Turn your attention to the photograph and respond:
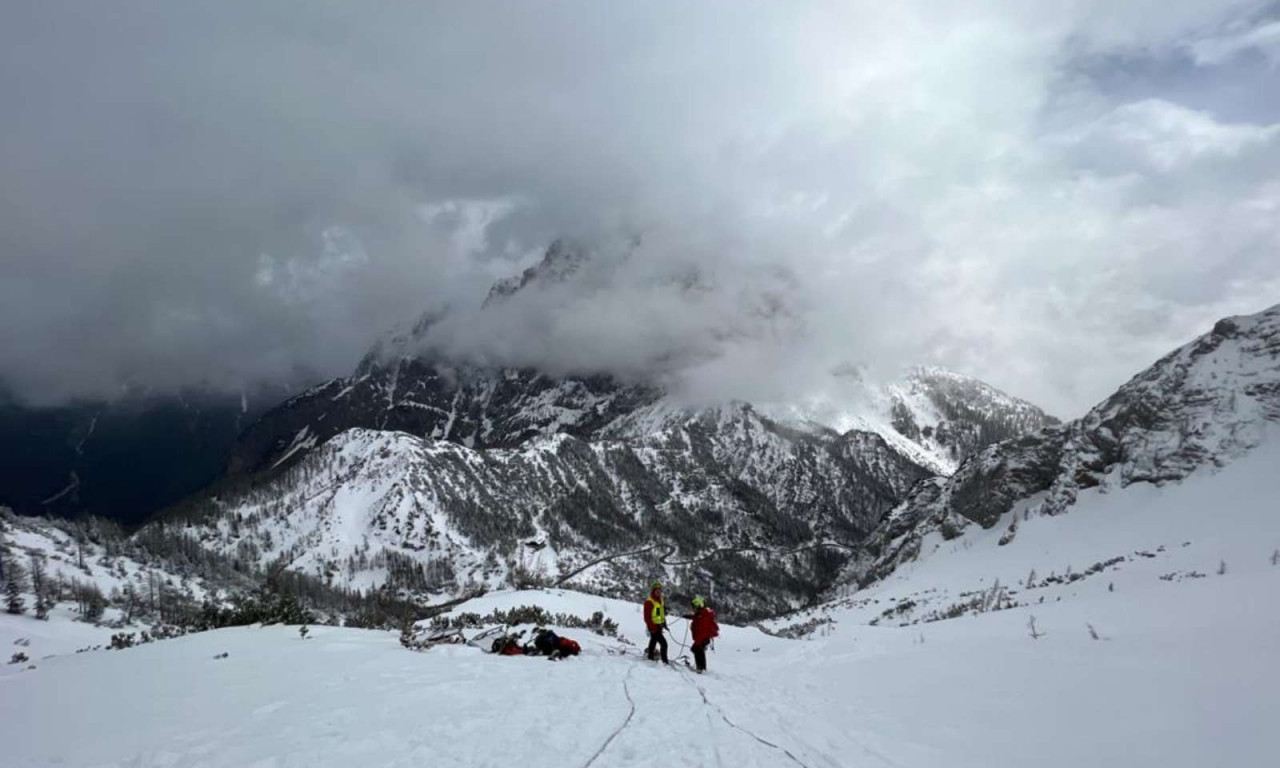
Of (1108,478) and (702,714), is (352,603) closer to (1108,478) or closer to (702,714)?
(1108,478)

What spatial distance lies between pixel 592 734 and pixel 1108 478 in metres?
73.6

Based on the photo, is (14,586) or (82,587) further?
(82,587)

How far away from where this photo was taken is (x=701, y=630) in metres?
19.9

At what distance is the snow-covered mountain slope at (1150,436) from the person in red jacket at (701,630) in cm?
5485

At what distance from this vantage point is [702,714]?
11.9 metres

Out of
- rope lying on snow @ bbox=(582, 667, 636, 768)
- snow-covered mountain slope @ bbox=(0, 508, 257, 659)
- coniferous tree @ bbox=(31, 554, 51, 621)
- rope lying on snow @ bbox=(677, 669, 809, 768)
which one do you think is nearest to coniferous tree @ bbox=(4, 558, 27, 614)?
snow-covered mountain slope @ bbox=(0, 508, 257, 659)

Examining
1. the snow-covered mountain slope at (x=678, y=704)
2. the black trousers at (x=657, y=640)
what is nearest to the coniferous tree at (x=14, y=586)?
the snow-covered mountain slope at (x=678, y=704)

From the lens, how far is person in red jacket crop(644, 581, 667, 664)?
66.2ft

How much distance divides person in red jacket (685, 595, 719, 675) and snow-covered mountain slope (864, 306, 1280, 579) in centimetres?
5485

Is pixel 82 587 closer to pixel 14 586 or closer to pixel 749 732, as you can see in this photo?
pixel 14 586

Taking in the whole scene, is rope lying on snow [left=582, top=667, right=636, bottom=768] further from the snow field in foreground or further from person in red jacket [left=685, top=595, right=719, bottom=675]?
person in red jacket [left=685, top=595, right=719, bottom=675]

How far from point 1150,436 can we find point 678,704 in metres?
70.4

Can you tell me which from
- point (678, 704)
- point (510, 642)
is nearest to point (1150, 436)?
point (510, 642)

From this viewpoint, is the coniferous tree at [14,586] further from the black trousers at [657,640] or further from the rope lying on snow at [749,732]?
the rope lying on snow at [749,732]
